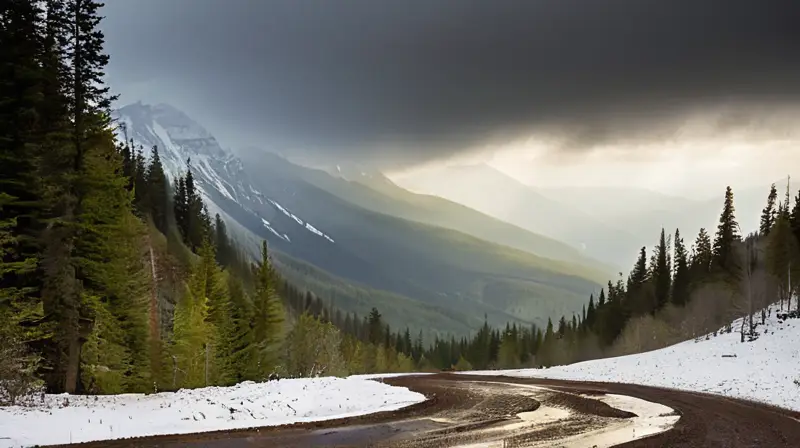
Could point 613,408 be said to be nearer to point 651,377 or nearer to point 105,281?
point 651,377

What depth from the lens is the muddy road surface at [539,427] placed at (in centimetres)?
1655

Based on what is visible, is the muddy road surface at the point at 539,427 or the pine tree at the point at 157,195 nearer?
the muddy road surface at the point at 539,427

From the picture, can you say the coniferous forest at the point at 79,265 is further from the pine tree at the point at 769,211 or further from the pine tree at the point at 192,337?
the pine tree at the point at 769,211

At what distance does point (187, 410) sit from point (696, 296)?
309ft

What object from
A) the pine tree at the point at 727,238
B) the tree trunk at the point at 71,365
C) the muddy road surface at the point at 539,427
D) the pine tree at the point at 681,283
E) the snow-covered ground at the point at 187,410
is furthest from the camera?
the pine tree at the point at 681,283

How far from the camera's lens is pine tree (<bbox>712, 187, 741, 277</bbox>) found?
314 ft

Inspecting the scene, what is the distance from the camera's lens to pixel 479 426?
63.5 ft

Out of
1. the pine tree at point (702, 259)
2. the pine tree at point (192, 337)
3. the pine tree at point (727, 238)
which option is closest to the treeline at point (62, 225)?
the pine tree at point (192, 337)

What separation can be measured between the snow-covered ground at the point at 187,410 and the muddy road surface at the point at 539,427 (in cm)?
132

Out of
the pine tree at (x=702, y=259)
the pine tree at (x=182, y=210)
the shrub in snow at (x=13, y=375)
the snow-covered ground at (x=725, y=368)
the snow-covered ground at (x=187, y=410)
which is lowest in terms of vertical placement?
the snow-covered ground at (x=725, y=368)

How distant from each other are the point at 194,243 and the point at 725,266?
90.8 meters

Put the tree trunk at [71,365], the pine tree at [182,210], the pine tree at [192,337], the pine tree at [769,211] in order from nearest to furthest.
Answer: the tree trunk at [71,365] < the pine tree at [192,337] < the pine tree at [769,211] < the pine tree at [182,210]

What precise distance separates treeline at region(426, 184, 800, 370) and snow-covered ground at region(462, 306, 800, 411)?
3558mm

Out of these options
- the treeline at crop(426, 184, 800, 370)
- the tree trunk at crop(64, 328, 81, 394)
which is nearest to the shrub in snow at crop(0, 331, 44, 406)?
the tree trunk at crop(64, 328, 81, 394)
